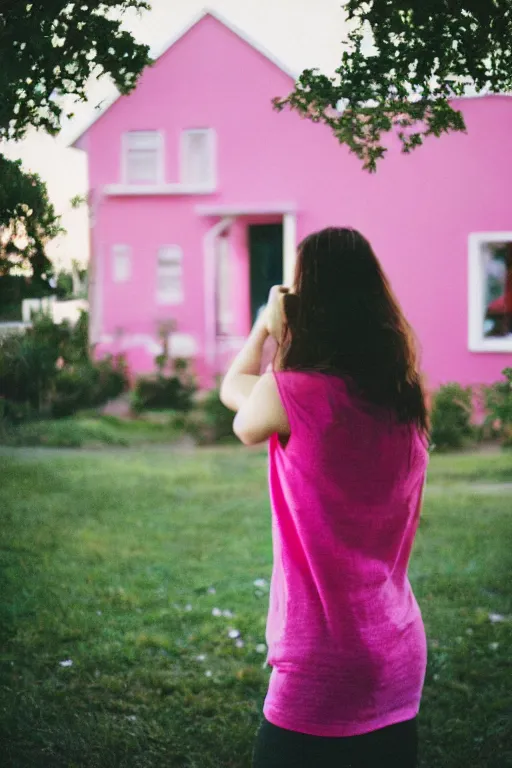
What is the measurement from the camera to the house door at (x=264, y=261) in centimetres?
808

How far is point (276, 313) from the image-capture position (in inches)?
59.4

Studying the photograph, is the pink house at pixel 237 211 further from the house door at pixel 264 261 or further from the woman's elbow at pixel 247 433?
the woman's elbow at pixel 247 433

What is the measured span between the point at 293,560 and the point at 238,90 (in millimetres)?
7392

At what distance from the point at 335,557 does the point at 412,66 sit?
4.65ft

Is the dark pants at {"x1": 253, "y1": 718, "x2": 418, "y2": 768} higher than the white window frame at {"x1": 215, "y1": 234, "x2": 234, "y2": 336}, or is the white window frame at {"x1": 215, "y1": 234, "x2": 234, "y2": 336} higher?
the white window frame at {"x1": 215, "y1": 234, "x2": 234, "y2": 336}

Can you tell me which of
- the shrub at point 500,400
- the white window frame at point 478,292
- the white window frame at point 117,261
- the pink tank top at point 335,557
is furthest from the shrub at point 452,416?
the pink tank top at point 335,557

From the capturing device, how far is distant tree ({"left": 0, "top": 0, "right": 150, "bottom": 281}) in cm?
214

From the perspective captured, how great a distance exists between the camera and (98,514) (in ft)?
17.6

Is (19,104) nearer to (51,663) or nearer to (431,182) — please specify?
(51,663)

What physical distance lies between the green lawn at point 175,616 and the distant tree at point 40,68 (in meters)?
1.53

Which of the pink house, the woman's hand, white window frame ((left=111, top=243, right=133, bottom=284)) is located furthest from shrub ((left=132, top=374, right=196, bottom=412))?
the woman's hand

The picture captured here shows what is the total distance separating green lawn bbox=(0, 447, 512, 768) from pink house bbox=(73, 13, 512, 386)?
1178mm

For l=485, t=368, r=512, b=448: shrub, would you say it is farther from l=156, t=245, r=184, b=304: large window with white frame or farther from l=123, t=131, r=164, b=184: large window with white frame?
l=123, t=131, r=164, b=184: large window with white frame

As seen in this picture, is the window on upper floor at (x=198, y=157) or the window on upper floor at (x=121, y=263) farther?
the window on upper floor at (x=198, y=157)
